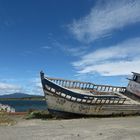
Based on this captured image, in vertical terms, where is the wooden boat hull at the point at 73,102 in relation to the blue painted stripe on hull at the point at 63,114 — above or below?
above

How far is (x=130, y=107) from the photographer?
22766 millimetres

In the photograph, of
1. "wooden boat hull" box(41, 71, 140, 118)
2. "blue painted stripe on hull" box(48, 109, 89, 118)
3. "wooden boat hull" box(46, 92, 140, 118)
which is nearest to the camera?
"wooden boat hull" box(41, 71, 140, 118)

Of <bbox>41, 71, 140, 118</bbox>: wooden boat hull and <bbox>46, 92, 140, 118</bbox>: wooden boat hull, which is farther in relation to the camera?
<bbox>46, 92, 140, 118</bbox>: wooden boat hull

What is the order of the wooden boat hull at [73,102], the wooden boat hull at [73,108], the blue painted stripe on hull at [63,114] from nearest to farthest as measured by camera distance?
1. the wooden boat hull at [73,102]
2. the wooden boat hull at [73,108]
3. the blue painted stripe on hull at [63,114]

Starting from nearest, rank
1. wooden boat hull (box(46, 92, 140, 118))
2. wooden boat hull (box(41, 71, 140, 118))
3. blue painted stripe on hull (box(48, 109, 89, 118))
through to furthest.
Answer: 1. wooden boat hull (box(41, 71, 140, 118))
2. wooden boat hull (box(46, 92, 140, 118))
3. blue painted stripe on hull (box(48, 109, 89, 118))

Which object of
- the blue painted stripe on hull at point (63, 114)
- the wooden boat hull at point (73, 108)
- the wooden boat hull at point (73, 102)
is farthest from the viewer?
the blue painted stripe on hull at point (63, 114)

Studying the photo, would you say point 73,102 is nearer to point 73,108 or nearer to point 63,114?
point 73,108

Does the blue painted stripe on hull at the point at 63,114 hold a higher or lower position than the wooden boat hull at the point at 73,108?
lower

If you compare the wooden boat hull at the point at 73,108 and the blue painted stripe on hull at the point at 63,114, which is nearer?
the wooden boat hull at the point at 73,108

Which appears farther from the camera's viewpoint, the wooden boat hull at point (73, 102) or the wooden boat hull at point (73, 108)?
the wooden boat hull at point (73, 108)

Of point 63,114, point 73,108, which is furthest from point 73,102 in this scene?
point 63,114

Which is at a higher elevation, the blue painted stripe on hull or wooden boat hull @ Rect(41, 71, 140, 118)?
wooden boat hull @ Rect(41, 71, 140, 118)

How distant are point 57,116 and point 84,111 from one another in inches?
74.0

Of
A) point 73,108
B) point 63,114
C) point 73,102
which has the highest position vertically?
point 73,102
